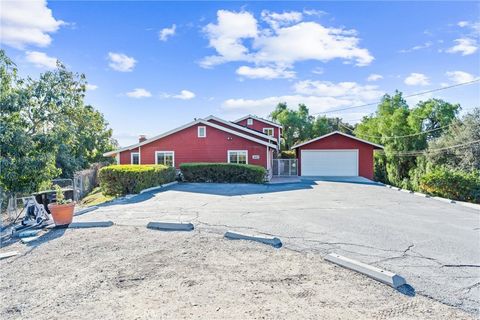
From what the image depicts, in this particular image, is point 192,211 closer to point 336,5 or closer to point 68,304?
point 68,304

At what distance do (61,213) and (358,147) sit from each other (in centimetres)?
2165

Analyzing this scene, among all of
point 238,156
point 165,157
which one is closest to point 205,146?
point 238,156

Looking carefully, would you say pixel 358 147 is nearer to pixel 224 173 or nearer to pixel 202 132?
pixel 224 173

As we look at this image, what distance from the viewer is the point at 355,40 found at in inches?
626

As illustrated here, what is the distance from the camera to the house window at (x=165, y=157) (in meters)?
21.4

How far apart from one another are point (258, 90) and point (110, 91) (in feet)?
41.9

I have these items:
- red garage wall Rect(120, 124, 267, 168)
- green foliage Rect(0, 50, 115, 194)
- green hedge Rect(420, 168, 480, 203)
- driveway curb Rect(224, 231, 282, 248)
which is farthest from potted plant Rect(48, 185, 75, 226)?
red garage wall Rect(120, 124, 267, 168)

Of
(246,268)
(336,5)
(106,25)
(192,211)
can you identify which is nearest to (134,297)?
(246,268)

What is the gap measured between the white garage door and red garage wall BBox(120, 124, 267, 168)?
16.5 ft

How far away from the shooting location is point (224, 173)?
58.5ft

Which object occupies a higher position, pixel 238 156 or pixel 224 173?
pixel 238 156

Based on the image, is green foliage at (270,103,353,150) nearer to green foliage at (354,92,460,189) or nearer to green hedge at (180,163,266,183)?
green foliage at (354,92,460,189)

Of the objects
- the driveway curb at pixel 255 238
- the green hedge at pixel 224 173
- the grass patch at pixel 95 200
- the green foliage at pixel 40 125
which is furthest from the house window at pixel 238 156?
the driveway curb at pixel 255 238

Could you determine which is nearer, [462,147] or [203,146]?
[203,146]
